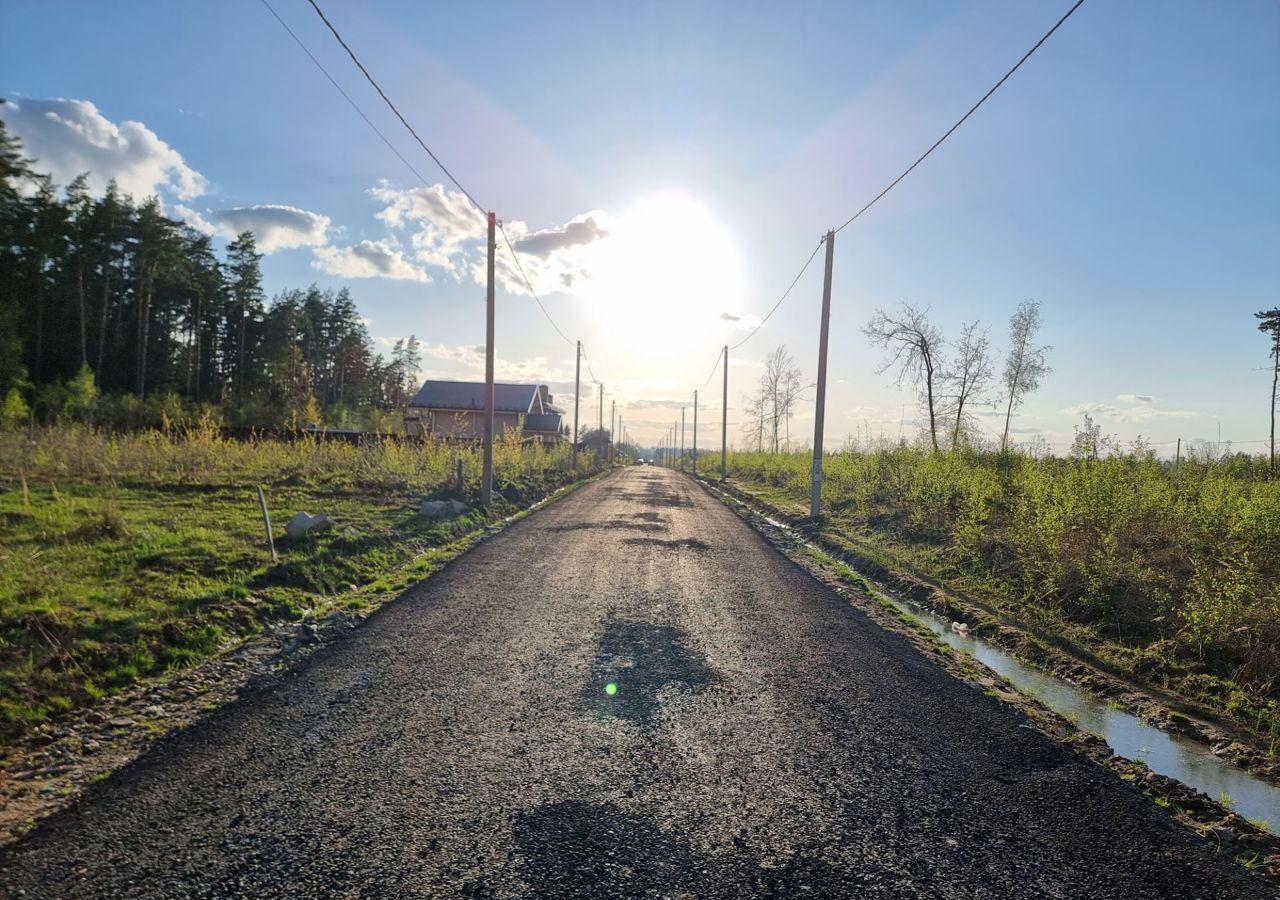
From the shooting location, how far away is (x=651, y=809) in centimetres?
323

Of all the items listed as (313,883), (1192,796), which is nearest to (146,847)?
(313,883)

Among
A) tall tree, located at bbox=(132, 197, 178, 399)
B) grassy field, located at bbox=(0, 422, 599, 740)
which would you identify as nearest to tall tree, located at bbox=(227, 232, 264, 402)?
tall tree, located at bbox=(132, 197, 178, 399)

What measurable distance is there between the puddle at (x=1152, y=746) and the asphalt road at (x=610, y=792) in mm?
805

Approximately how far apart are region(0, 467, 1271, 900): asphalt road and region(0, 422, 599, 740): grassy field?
4.35 ft

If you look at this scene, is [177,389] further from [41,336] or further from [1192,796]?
[1192,796]

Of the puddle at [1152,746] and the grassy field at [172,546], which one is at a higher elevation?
the grassy field at [172,546]

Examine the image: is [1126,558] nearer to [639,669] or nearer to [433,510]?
[639,669]

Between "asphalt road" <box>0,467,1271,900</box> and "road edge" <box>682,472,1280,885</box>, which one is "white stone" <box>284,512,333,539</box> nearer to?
"asphalt road" <box>0,467,1271,900</box>

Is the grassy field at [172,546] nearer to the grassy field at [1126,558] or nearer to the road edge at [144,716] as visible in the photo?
the road edge at [144,716]

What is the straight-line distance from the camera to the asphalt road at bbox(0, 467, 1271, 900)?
2.72 metres

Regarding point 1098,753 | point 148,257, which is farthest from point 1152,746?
point 148,257

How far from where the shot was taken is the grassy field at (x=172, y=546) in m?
5.02

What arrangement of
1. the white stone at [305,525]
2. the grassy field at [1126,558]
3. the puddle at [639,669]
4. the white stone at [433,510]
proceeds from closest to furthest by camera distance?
the puddle at [639,669], the grassy field at [1126,558], the white stone at [305,525], the white stone at [433,510]

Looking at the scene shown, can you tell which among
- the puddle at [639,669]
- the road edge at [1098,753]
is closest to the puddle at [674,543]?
the road edge at [1098,753]
